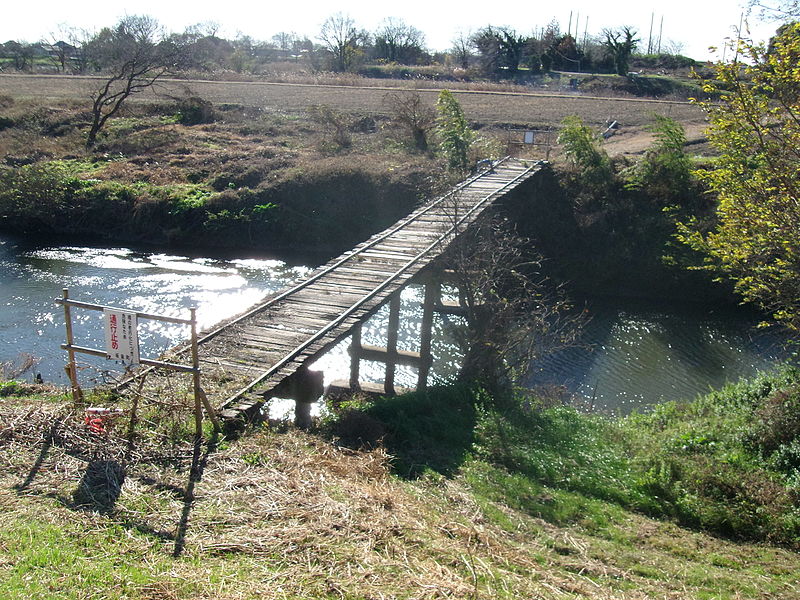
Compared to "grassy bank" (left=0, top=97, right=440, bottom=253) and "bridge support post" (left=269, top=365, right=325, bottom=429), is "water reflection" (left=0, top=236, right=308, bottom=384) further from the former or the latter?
"bridge support post" (left=269, top=365, right=325, bottom=429)

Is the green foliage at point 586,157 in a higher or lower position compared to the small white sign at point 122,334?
higher

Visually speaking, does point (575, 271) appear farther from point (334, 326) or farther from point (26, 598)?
point (26, 598)

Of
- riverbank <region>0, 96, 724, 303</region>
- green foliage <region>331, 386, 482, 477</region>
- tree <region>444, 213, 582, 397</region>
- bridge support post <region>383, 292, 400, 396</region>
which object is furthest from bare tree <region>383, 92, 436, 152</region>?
green foliage <region>331, 386, 482, 477</region>

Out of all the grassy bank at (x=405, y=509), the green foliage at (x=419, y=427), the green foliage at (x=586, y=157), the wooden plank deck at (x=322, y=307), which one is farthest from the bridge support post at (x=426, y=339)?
the green foliage at (x=586, y=157)

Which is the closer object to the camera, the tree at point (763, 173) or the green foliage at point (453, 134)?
the tree at point (763, 173)

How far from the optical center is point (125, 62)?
122ft

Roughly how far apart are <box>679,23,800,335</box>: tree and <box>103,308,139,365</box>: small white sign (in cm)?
801

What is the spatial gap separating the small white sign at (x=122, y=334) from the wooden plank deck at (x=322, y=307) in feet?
4.51

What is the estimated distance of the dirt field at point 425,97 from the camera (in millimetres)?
34656

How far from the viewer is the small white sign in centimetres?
672

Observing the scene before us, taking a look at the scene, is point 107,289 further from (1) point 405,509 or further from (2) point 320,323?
(1) point 405,509

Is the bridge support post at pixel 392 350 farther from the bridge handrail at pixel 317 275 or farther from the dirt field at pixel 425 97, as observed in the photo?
the dirt field at pixel 425 97

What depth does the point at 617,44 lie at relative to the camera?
5666 cm

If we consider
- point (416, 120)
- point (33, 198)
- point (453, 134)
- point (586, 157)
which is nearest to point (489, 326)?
point (453, 134)
